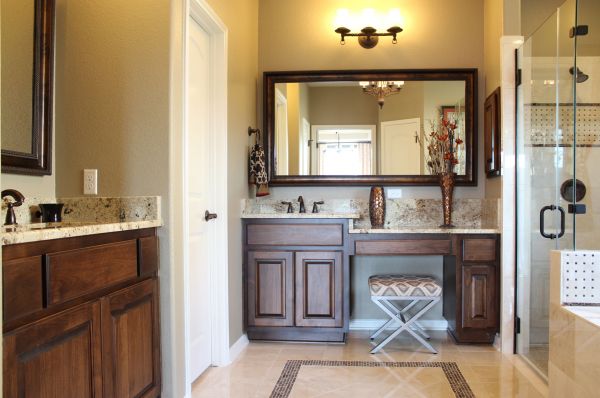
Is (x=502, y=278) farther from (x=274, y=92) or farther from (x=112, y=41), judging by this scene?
(x=112, y=41)

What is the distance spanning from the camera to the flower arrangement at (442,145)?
358 cm

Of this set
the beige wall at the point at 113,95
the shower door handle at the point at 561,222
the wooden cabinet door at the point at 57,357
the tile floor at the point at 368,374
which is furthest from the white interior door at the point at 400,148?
the wooden cabinet door at the point at 57,357

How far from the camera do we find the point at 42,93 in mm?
2025

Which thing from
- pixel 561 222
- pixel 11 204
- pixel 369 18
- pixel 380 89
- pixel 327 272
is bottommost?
pixel 327 272

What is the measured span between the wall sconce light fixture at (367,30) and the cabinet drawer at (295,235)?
1.53 m

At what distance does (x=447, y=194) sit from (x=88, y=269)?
266 cm

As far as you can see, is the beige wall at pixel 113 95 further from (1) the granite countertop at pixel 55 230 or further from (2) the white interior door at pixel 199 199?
(2) the white interior door at pixel 199 199

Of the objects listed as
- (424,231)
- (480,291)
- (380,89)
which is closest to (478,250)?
(480,291)

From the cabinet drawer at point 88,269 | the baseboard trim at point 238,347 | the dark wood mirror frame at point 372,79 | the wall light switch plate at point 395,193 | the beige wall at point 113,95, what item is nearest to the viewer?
the cabinet drawer at point 88,269

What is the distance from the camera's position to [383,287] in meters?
3.13

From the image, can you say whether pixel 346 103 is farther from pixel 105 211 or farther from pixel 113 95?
pixel 105 211

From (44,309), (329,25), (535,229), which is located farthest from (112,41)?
(535,229)

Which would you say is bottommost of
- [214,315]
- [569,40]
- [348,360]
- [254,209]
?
[348,360]

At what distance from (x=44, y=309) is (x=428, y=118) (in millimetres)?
3034
